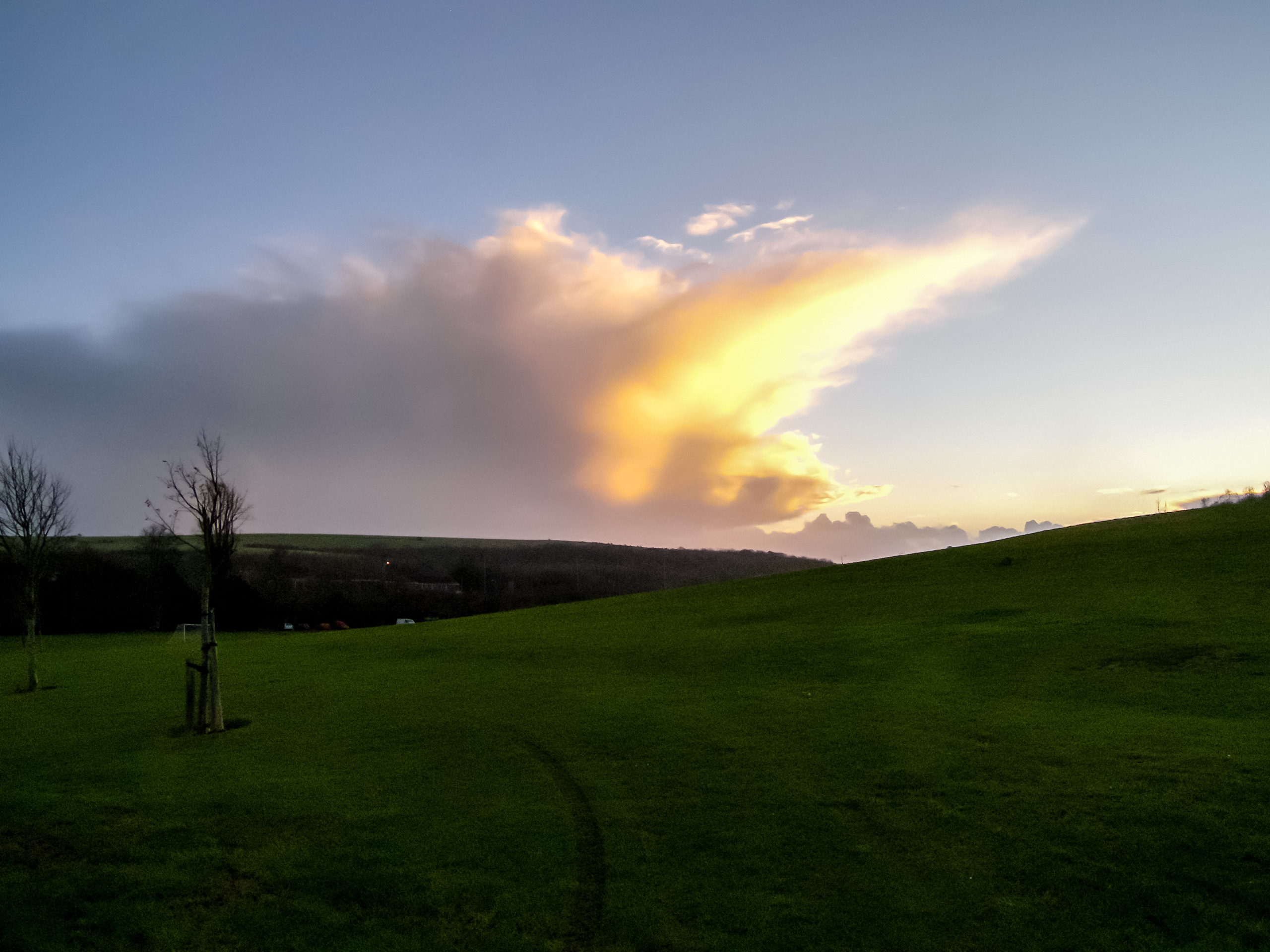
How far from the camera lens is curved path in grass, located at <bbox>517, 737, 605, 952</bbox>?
9.28 m

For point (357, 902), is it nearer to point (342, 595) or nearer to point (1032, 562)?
point (1032, 562)

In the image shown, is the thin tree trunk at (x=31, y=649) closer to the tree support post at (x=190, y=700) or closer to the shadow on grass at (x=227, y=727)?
the shadow on grass at (x=227, y=727)

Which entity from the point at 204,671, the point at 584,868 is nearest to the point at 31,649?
the point at 204,671

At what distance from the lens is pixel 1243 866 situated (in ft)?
33.7

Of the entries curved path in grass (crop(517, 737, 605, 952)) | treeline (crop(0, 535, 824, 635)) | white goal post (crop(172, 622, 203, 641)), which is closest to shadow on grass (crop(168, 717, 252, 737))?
treeline (crop(0, 535, 824, 635))

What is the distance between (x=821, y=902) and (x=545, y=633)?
1345 inches

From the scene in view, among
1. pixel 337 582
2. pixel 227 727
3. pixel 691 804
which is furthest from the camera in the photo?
pixel 337 582

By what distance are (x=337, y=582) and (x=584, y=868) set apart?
103 metres

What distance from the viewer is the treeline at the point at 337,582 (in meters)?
79.2

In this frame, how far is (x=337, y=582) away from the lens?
106 metres

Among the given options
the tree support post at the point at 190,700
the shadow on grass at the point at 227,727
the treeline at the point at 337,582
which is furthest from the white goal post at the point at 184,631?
the tree support post at the point at 190,700

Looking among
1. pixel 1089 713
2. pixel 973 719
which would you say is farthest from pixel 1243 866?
pixel 1089 713

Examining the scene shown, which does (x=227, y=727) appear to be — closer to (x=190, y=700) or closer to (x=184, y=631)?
(x=190, y=700)

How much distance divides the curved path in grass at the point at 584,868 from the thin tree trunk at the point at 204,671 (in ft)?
34.9
